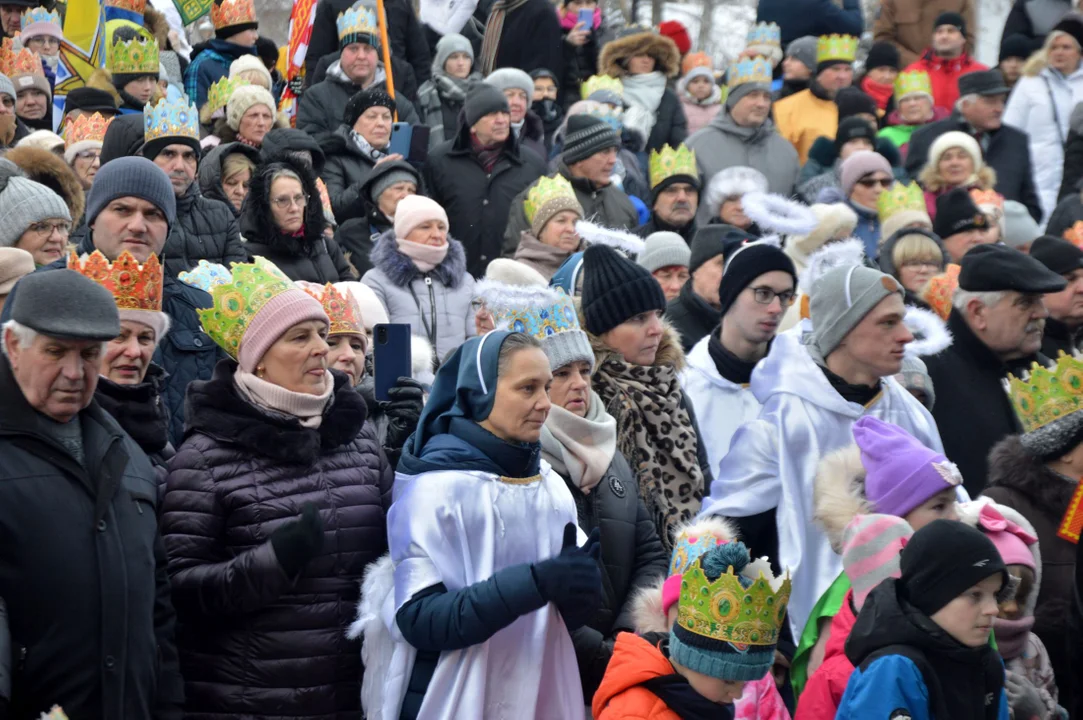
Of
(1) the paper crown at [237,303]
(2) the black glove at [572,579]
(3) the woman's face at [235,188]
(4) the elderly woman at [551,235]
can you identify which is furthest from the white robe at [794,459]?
(3) the woman's face at [235,188]

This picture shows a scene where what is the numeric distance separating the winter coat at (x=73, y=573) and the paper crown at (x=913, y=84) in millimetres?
11760

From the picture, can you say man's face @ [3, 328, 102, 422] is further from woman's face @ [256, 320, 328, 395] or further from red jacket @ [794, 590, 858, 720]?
red jacket @ [794, 590, 858, 720]

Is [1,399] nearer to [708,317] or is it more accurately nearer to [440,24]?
[708,317]

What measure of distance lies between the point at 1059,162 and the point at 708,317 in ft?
22.7

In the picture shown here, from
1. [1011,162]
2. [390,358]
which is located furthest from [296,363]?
[1011,162]

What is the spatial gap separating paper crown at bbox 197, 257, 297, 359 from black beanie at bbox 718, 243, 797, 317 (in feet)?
7.73

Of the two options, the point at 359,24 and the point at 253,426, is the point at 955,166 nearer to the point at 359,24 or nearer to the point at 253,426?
the point at 359,24

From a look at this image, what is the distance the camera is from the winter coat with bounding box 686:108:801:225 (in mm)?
12734

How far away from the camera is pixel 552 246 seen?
360 inches

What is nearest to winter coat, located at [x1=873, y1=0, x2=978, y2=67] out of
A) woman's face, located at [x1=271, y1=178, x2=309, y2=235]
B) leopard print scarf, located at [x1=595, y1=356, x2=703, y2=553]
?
woman's face, located at [x1=271, y1=178, x2=309, y2=235]

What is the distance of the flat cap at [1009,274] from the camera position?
287 inches

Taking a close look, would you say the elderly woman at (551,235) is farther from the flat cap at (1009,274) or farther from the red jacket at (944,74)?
the red jacket at (944,74)

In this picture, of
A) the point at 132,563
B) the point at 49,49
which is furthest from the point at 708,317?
the point at 49,49

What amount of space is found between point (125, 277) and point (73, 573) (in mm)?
1351
